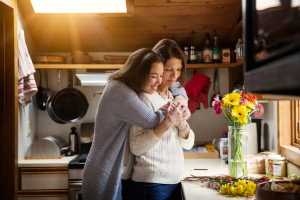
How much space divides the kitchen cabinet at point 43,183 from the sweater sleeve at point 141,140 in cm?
114

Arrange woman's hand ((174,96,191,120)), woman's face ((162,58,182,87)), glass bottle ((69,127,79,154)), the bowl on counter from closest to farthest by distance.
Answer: the bowl on counter, woman's hand ((174,96,191,120)), woman's face ((162,58,182,87)), glass bottle ((69,127,79,154))

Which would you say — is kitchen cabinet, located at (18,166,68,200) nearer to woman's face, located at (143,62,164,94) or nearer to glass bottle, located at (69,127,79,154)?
glass bottle, located at (69,127,79,154)

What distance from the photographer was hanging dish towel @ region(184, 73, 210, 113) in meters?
3.28

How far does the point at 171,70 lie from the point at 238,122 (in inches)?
17.1

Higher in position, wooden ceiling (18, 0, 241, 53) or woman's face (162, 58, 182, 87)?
wooden ceiling (18, 0, 241, 53)

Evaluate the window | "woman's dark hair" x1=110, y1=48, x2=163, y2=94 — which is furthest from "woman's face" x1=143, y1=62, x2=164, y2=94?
the window

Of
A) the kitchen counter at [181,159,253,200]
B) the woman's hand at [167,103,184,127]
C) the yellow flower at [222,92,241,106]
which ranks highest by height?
the yellow flower at [222,92,241,106]

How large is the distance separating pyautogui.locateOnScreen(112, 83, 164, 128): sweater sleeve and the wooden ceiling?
121cm

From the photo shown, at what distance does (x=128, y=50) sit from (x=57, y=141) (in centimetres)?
96

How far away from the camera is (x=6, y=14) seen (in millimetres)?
2715

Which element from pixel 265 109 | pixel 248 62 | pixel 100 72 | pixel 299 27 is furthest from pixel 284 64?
pixel 100 72

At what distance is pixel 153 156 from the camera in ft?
5.99

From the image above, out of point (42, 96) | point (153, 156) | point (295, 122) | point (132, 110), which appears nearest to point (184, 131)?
point (153, 156)

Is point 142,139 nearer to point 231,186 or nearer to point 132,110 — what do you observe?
point 132,110
